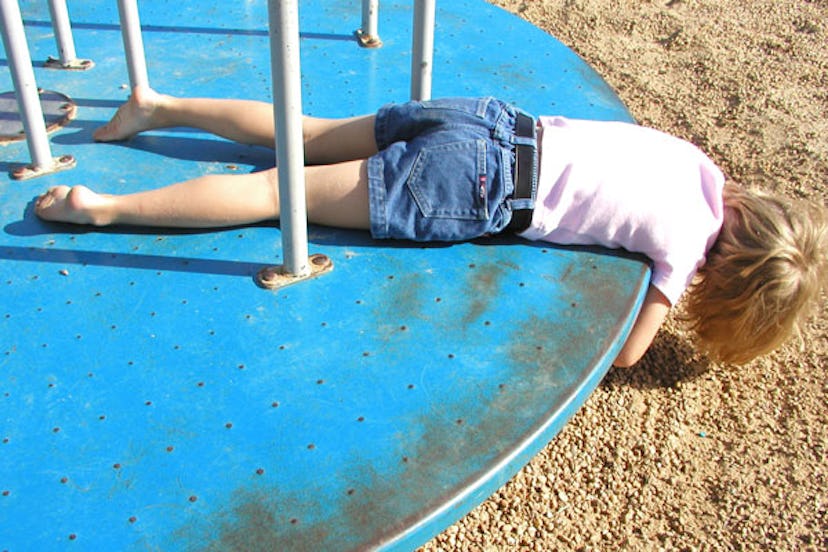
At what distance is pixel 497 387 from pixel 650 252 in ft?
1.77

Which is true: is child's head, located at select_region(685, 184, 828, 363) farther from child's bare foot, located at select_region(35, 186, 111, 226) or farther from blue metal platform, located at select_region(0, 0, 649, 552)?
child's bare foot, located at select_region(35, 186, 111, 226)

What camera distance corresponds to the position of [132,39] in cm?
195

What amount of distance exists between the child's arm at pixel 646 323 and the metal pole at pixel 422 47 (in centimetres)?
75

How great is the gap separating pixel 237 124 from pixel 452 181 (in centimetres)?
60

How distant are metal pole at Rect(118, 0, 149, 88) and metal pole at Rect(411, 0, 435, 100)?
26.4 inches

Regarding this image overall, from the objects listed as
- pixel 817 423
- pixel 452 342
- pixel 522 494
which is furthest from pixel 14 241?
pixel 817 423

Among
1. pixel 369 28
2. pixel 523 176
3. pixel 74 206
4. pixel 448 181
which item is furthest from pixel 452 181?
pixel 369 28

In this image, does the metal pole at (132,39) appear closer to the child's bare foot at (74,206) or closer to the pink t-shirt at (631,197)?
the child's bare foot at (74,206)

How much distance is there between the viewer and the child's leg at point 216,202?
163 centimetres

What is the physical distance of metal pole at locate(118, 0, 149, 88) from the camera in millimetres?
1888

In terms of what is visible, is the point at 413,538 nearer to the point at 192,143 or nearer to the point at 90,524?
the point at 90,524

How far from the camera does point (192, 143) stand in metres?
1.99

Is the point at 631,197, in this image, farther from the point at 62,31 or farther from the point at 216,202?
the point at 62,31

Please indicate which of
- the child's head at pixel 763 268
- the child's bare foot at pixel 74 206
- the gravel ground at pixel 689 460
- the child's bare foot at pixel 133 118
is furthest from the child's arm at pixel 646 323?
the child's bare foot at pixel 133 118
